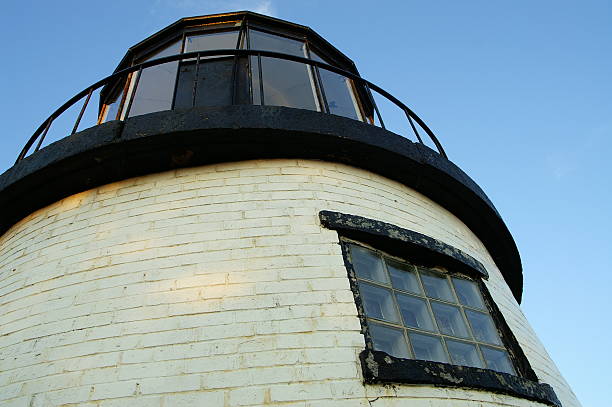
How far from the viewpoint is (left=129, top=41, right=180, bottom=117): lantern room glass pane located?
5.09 meters

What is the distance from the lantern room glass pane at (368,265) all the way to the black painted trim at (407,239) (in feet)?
0.33

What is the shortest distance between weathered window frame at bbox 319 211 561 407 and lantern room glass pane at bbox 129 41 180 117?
2.80 meters

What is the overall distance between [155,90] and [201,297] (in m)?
3.35

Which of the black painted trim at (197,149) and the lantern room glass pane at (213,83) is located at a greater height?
the lantern room glass pane at (213,83)

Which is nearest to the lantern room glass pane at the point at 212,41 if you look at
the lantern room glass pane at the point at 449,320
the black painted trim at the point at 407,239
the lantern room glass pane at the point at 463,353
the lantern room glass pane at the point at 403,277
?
the black painted trim at the point at 407,239

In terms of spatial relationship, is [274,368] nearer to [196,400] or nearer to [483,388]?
[196,400]

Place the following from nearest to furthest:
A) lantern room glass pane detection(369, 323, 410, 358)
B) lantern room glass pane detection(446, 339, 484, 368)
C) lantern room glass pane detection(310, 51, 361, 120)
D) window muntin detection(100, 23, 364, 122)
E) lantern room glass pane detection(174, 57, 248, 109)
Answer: lantern room glass pane detection(369, 323, 410, 358) < lantern room glass pane detection(446, 339, 484, 368) < lantern room glass pane detection(174, 57, 248, 109) < window muntin detection(100, 23, 364, 122) < lantern room glass pane detection(310, 51, 361, 120)

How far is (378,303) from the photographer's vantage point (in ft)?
9.74

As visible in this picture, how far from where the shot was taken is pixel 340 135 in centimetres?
374

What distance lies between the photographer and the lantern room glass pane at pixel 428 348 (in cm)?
286

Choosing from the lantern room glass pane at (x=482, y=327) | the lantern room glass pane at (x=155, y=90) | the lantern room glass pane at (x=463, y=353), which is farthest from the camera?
the lantern room glass pane at (x=155, y=90)

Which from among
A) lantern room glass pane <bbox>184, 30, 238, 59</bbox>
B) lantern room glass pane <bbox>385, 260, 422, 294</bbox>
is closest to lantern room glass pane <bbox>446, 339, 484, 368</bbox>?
lantern room glass pane <bbox>385, 260, 422, 294</bbox>

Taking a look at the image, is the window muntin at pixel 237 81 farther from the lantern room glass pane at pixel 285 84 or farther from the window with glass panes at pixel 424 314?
the window with glass panes at pixel 424 314

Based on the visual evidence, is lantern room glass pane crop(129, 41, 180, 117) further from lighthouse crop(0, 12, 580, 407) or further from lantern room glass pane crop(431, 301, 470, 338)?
lantern room glass pane crop(431, 301, 470, 338)
